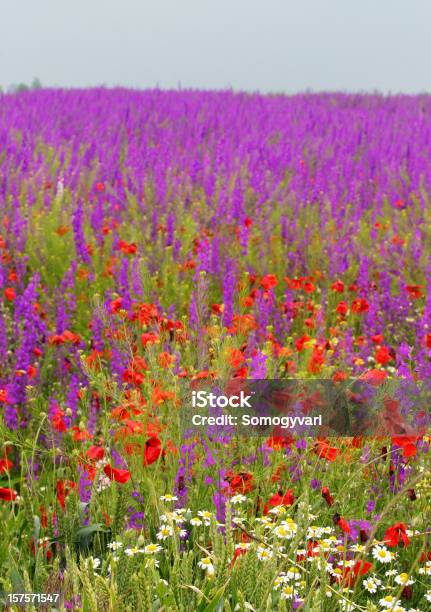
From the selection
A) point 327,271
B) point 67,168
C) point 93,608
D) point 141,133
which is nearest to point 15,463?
point 93,608

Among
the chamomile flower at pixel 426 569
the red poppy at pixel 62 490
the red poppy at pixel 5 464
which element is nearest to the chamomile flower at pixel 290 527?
the chamomile flower at pixel 426 569

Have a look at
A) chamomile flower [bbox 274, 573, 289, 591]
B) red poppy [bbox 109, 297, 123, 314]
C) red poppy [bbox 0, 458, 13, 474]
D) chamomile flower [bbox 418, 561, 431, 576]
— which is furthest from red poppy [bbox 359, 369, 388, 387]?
red poppy [bbox 109, 297, 123, 314]

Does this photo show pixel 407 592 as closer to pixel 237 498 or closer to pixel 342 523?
pixel 342 523

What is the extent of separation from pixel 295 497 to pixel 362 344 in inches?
57.1

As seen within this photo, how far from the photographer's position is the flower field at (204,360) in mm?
1742

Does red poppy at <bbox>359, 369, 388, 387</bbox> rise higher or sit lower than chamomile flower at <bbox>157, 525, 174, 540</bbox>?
higher

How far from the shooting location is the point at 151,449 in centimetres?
194

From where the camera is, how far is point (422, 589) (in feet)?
6.44

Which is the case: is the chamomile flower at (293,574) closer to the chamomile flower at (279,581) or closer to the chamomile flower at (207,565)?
the chamomile flower at (279,581)

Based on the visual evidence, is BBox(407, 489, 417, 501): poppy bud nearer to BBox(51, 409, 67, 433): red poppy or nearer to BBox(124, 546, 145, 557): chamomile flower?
BBox(124, 546, 145, 557): chamomile flower

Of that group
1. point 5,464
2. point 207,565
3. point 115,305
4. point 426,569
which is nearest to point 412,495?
point 426,569

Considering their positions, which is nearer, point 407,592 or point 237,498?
point 407,592

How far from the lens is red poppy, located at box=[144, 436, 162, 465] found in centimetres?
193

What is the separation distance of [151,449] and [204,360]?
332 millimetres
